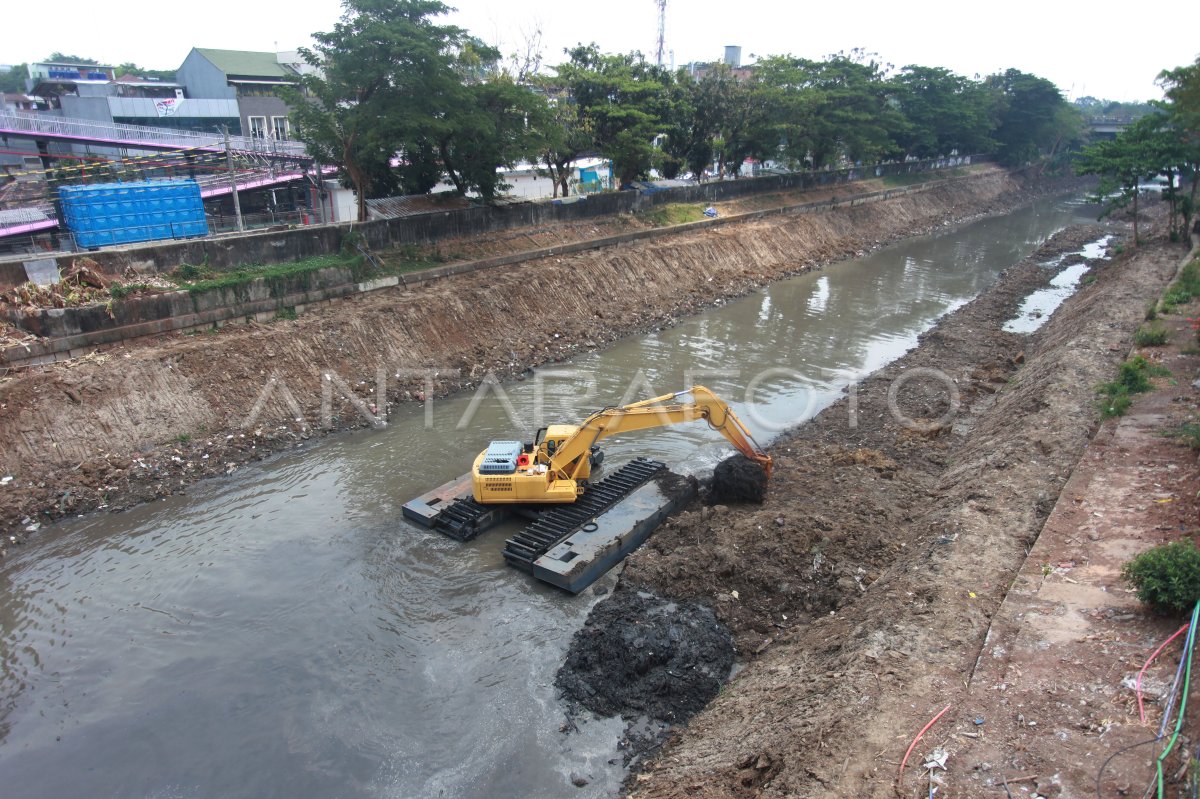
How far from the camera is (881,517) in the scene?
39.8 ft

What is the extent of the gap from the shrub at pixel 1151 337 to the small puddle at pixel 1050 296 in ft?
21.1

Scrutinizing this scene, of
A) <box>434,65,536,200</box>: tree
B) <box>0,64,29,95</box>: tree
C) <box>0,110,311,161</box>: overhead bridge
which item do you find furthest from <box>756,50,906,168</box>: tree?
<box>0,64,29,95</box>: tree

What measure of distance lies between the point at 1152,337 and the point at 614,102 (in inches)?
875

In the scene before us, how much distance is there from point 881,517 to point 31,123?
34927 mm

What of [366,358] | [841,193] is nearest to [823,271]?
[841,193]

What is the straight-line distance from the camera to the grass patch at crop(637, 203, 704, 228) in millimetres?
32125

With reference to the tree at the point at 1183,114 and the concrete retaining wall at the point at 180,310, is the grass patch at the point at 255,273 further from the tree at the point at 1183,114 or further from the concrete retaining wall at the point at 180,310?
the tree at the point at 1183,114

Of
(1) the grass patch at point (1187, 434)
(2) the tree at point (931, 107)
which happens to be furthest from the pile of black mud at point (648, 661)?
(2) the tree at point (931, 107)

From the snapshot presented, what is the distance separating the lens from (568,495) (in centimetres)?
1215

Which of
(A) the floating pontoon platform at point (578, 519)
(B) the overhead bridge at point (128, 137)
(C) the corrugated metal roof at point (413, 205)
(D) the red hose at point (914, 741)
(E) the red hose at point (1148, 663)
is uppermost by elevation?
(B) the overhead bridge at point (128, 137)

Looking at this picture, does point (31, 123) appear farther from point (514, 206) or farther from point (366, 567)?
point (366, 567)

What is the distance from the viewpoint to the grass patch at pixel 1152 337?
18.0m

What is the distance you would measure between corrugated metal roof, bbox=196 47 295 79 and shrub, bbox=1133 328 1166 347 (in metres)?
38.3

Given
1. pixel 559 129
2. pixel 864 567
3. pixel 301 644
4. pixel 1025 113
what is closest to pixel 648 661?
pixel 864 567
